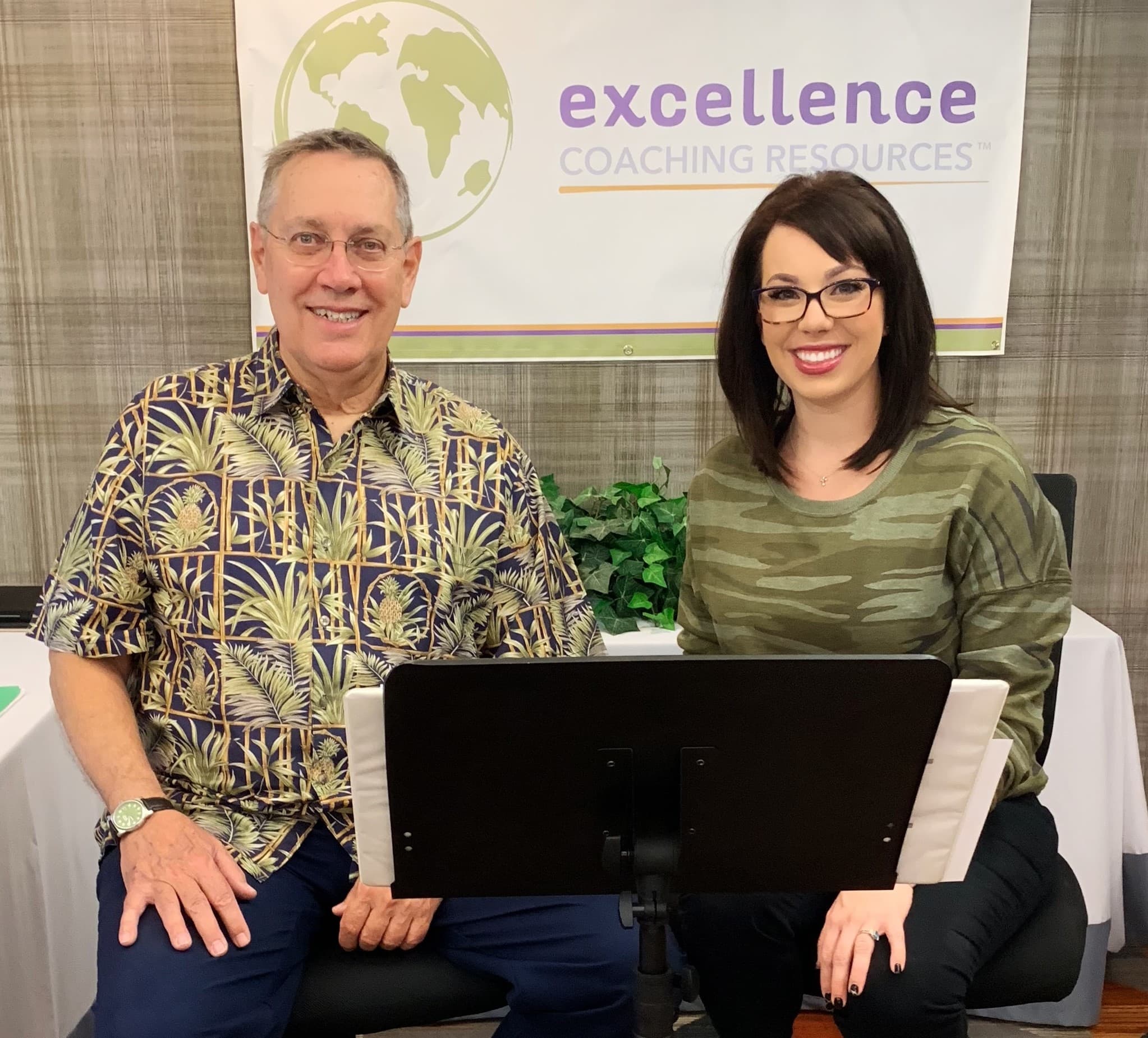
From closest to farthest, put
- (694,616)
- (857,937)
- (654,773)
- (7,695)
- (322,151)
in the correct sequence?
1. (654,773)
2. (857,937)
3. (322,151)
4. (694,616)
5. (7,695)

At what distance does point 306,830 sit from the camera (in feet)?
4.75

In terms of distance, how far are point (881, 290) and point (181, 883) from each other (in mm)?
1198

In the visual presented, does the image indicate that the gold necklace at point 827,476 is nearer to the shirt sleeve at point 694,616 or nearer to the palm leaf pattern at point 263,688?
the shirt sleeve at point 694,616

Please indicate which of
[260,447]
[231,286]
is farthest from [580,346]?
[260,447]

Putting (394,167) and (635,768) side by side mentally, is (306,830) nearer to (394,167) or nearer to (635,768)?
(635,768)

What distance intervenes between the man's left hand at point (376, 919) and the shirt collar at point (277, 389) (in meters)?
0.65

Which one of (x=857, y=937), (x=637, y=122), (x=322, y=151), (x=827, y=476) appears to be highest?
(x=637, y=122)

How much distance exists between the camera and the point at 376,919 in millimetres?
1369

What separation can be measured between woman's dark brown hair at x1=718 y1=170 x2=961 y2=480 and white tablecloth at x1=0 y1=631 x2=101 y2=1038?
1199 millimetres

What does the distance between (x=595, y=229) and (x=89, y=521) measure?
1400 mm

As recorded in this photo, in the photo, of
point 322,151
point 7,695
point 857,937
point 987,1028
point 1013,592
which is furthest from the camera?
point 987,1028

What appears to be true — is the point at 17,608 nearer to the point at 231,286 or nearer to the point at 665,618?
the point at 231,286

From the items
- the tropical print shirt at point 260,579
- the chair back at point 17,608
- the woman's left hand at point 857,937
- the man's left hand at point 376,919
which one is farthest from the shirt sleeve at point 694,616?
the chair back at point 17,608

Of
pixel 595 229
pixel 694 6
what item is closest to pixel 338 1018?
pixel 595 229
